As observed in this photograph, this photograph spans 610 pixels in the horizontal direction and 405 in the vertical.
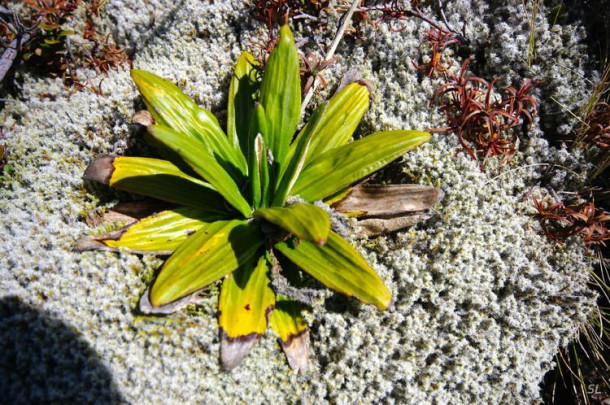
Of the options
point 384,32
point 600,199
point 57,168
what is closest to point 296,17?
point 384,32

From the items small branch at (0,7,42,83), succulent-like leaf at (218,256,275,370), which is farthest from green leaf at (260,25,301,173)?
small branch at (0,7,42,83)

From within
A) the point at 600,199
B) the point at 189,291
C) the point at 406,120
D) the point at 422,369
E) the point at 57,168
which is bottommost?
the point at 422,369

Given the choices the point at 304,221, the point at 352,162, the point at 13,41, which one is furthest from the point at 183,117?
the point at 13,41

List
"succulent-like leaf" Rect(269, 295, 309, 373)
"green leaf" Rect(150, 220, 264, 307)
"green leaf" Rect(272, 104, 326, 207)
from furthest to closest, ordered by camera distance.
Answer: "succulent-like leaf" Rect(269, 295, 309, 373)
"green leaf" Rect(272, 104, 326, 207)
"green leaf" Rect(150, 220, 264, 307)

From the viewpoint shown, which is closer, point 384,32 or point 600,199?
point 600,199

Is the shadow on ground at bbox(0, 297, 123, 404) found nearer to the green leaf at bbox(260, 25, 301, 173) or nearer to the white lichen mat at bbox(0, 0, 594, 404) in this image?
the white lichen mat at bbox(0, 0, 594, 404)

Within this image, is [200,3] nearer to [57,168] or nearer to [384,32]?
[384,32]

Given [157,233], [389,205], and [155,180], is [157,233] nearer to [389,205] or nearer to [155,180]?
[155,180]
